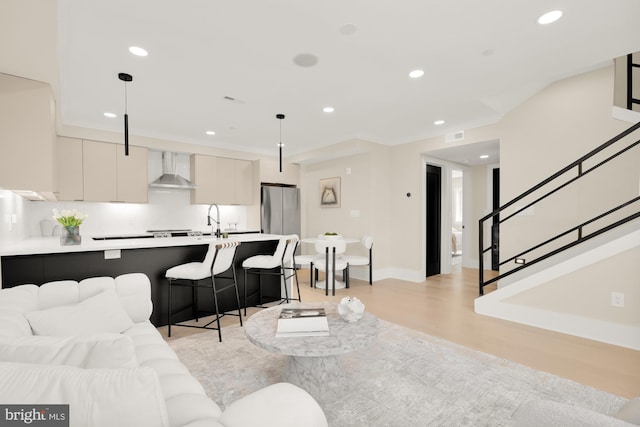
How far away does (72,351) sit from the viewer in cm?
98

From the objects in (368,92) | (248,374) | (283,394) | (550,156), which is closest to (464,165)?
(550,156)

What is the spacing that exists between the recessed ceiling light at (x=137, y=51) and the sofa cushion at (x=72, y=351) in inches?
96.1

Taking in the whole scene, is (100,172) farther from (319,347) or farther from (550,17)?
(550,17)

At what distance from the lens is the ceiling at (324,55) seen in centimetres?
→ 211

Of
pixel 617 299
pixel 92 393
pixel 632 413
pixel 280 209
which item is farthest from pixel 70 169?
pixel 617 299

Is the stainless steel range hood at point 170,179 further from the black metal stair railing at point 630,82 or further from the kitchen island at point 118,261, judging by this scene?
the black metal stair railing at point 630,82

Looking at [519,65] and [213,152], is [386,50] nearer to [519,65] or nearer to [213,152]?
[519,65]

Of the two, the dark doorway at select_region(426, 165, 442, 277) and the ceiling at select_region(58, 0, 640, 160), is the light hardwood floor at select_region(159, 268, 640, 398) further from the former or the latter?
the ceiling at select_region(58, 0, 640, 160)

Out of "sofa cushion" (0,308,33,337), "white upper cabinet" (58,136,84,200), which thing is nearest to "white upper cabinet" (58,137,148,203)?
"white upper cabinet" (58,136,84,200)

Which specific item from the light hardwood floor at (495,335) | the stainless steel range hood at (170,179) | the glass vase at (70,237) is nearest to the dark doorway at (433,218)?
the light hardwood floor at (495,335)

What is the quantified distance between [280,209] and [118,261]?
→ 3698 millimetres

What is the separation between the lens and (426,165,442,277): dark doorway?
5.91 metres

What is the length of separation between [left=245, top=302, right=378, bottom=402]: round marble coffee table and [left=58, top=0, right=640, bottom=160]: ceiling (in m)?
2.16

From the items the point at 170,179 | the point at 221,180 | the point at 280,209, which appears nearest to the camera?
the point at 170,179
